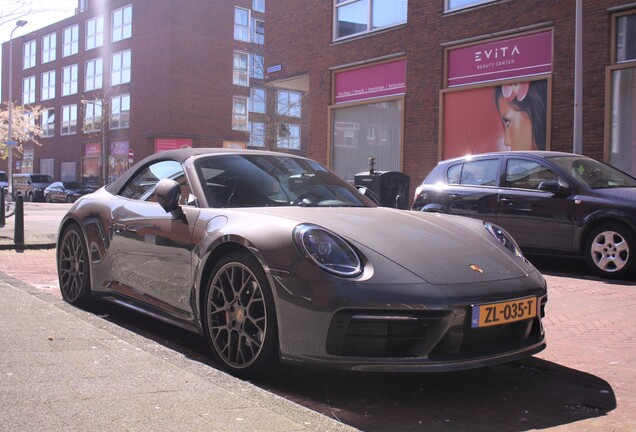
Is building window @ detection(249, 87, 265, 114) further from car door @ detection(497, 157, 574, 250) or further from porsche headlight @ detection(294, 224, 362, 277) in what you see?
porsche headlight @ detection(294, 224, 362, 277)

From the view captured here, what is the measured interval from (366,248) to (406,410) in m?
0.85

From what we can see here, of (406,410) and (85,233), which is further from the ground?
(85,233)

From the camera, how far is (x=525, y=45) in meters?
12.8

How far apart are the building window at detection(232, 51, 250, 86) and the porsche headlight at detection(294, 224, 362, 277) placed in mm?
45003

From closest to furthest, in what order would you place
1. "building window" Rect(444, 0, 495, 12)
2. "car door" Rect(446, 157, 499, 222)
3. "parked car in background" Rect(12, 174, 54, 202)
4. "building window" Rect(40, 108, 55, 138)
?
"car door" Rect(446, 157, 499, 222) → "building window" Rect(444, 0, 495, 12) → "parked car in background" Rect(12, 174, 54, 202) → "building window" Rect(40, 108, 55, 138)

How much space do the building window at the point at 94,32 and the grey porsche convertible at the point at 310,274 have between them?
4776cm

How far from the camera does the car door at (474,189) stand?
28.3ft

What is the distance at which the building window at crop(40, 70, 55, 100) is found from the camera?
5412 cm

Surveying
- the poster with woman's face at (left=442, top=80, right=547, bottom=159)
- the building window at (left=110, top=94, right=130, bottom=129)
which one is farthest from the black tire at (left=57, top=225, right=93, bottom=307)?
the building window at (left=110, top=94, right=130, bottom=129)

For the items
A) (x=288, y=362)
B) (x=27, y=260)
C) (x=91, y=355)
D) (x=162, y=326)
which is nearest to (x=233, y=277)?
(x=288, y=362)

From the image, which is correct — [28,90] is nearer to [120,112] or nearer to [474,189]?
[120,112]

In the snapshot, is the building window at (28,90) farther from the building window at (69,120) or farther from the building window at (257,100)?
the building window at (257,100)

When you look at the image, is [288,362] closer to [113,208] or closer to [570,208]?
[113,208]

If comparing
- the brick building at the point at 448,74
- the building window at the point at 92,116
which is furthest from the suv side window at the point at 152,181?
the building window at the point at 92,116
